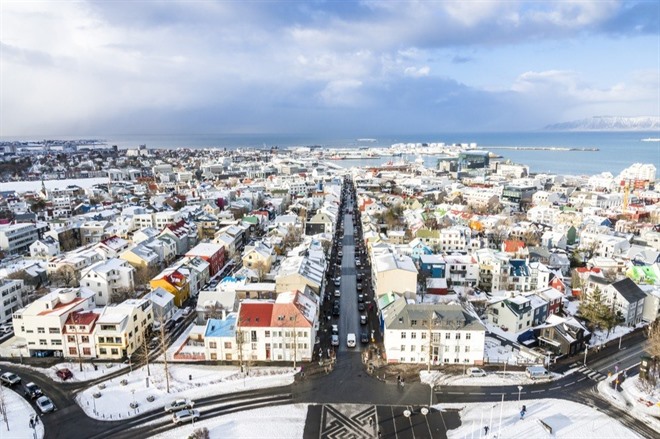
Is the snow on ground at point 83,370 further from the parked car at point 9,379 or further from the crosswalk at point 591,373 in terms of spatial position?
the crosswalk at point 591,373

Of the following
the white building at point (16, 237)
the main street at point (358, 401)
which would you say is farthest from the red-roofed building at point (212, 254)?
the white building at point (16, 237)

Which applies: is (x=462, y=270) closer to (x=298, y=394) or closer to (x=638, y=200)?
(x=298, y=394)

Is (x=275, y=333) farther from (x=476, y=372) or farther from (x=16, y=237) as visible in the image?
(x=16, y=237)

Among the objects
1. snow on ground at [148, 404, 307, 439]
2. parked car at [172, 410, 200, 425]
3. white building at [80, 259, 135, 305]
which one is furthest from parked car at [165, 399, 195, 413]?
white building at [80, 259, 135, 305]

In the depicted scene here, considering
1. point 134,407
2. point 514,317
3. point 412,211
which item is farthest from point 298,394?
point 412,211

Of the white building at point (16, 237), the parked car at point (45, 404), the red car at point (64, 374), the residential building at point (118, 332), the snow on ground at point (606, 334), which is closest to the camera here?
the parked car at point (45, 404)
